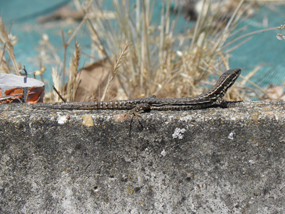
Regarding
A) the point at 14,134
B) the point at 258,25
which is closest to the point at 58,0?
the point at 258,25

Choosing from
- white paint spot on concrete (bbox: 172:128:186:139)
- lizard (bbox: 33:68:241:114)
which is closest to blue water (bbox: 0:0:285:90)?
lizard (bbox: 33:68:241:114)

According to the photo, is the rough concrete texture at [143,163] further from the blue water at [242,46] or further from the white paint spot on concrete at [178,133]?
the blue water at [242,46]

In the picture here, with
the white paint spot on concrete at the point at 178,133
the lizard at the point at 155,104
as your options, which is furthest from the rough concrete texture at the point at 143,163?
the lizard at the point at 155,104

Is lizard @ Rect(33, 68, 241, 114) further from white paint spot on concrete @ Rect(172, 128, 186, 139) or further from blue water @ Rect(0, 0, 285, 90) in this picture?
blue water @ Rect(0, 0, 285, 90)

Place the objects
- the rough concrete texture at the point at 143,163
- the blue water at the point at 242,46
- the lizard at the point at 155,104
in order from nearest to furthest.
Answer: the rough concrete texture at the point at 143,163 → the lizard at the point at 155,104 → the blue water at the point at 242,46

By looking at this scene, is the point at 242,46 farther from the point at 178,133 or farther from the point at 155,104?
the point at 178,133
